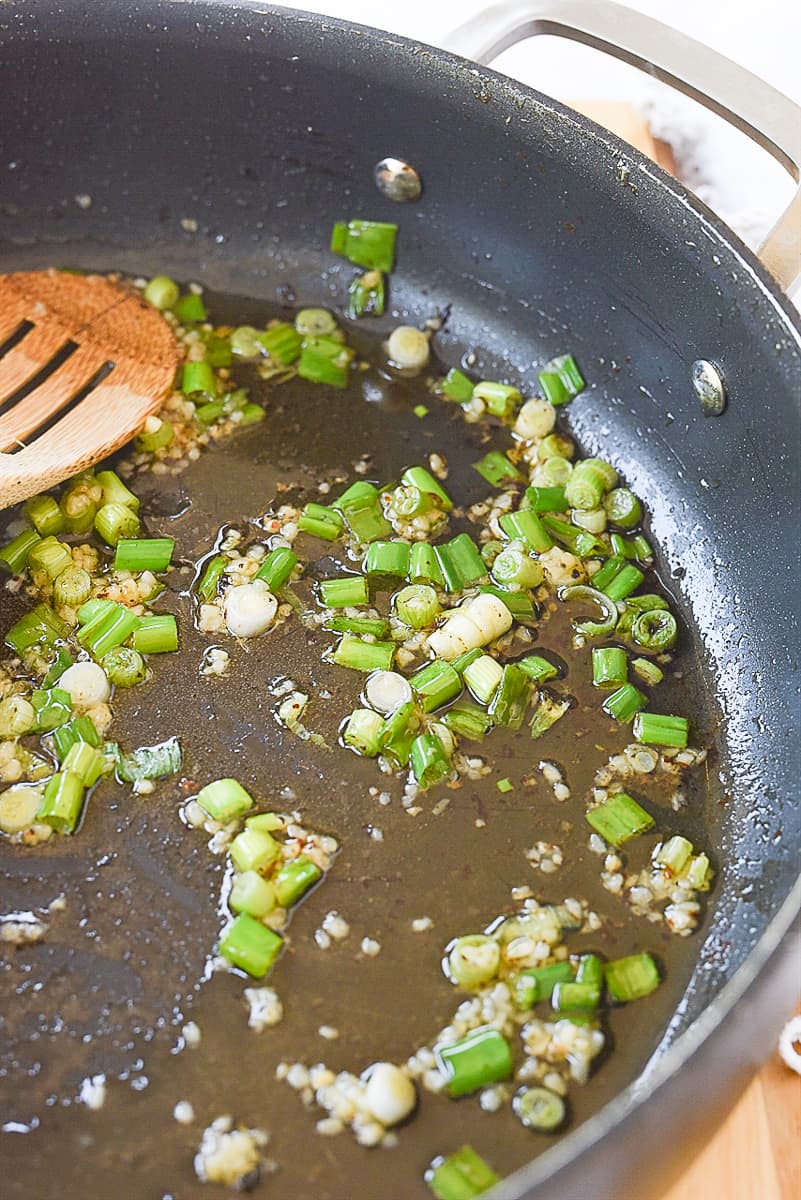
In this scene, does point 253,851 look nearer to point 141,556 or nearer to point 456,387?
point 141,556

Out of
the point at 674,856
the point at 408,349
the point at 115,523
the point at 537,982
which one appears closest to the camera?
the point at 537,982

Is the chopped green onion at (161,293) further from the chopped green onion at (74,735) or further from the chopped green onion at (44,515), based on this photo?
the chopped green onion at (74,735)

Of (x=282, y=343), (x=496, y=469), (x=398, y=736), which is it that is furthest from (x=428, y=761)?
(x=282, y=343)

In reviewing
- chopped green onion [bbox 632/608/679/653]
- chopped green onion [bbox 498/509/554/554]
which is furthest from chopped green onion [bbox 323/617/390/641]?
chopped green onion [bbox 632/608/679/653]

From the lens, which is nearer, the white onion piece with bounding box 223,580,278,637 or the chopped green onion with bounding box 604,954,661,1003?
the chopped green onion with bounding box 604,954,661,1003

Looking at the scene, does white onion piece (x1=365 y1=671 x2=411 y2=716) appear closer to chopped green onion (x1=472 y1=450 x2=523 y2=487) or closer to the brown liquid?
the brown liquid

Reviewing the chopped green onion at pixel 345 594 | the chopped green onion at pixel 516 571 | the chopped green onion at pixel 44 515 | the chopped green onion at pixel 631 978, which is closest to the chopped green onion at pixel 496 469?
the chopped green onion at pixel 516 571
